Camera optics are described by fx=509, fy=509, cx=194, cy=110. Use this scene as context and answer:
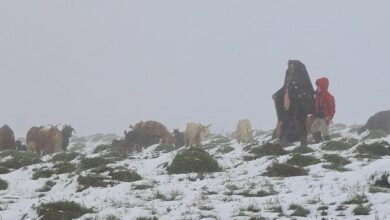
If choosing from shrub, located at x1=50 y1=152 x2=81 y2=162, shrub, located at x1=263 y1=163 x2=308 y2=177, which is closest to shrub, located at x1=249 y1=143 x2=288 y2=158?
shrub, located at x1=263 y1=163 x2=308 y2=177

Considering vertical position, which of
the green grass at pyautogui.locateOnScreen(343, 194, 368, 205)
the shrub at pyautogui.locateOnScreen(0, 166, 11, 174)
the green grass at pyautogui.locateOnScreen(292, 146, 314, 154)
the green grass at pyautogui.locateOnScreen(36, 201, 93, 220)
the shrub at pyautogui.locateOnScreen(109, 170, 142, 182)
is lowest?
the green grass at pyautogui.locateOnScreen(343, 194, 368, 205)

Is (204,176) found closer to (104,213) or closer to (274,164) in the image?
(274,164)

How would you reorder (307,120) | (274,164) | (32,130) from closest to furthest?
1. (274,164)
2. (307,120)
3. (32,130)

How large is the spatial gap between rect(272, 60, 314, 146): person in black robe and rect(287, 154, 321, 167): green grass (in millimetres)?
5801

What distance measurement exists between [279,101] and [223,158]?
4.89 meters

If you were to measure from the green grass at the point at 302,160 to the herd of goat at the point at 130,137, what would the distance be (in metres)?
16.6

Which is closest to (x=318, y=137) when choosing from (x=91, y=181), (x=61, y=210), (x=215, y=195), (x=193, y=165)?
(x=193, y=165)

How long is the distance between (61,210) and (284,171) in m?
5.81

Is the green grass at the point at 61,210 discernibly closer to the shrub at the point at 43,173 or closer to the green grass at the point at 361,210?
the green grass at the point at 361,210

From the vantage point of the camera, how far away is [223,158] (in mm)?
17312

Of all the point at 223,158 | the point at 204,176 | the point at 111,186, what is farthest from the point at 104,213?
the point at 223,158

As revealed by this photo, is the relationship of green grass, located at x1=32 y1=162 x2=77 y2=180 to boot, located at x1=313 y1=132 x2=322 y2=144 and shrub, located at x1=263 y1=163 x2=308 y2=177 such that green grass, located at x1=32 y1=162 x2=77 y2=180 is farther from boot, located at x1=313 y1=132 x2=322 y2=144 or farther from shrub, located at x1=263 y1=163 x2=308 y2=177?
boot, located at x1=313 y1=132 x2=322 y2=144

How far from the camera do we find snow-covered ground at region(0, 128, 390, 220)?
8.77 meters

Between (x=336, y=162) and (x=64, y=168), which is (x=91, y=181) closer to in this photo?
(x=64, y=168)
